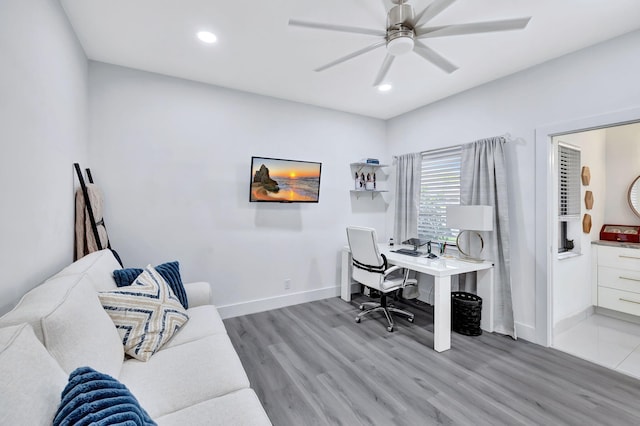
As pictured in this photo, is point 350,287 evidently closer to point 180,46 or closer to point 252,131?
point 252,131

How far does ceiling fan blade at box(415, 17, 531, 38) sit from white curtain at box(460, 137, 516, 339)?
1635mm

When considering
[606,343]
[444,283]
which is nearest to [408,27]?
[444,283]

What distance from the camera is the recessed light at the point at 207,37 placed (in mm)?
2288

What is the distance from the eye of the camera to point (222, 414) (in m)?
1.19

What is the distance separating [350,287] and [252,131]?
253cm

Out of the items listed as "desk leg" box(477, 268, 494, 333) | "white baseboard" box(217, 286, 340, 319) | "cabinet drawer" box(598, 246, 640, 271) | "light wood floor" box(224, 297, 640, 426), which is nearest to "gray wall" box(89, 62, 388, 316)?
"white baseboard" box(217, 286, 340, 319)

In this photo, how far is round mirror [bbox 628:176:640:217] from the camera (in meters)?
3.43

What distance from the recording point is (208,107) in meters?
3.24

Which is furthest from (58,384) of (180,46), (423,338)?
(423,338)

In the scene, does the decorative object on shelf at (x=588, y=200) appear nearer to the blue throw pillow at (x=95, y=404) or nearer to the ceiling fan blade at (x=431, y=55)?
the ceiling fan blade at (x=431, y=55)

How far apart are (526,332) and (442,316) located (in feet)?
3.23

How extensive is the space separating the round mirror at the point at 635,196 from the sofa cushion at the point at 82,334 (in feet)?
17.5

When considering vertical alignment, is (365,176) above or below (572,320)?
above

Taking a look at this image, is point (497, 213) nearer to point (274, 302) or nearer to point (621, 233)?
point (621, 233)
